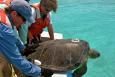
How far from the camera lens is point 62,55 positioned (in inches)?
171

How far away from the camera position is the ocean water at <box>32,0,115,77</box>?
20.6ft

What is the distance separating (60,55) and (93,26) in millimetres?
5328

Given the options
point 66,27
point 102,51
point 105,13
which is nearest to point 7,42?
point 102,51

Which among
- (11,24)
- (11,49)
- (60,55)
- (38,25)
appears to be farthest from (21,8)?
(38,25)

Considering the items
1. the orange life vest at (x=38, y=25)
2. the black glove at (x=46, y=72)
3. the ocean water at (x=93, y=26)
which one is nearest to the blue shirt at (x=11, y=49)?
the black glove at (x=46, y=72)

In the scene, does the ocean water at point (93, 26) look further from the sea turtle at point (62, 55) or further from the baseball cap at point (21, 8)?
the baseball cap at point (21, 8)

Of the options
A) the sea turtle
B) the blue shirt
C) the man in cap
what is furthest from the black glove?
the man in cap

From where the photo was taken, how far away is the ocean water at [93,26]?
6288 mm

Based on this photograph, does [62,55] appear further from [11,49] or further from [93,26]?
[93,26]

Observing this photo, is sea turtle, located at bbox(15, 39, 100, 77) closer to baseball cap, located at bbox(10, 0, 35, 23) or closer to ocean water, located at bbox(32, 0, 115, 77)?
baseball cap, located at bbox(10, 0, 35, 23)

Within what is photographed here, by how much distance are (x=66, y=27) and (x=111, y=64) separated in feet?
11.0

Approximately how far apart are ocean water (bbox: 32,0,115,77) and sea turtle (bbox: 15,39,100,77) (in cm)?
127

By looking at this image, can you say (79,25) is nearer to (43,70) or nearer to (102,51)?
(102,51)

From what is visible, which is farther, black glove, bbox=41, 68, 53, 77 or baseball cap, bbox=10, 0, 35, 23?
Result: black glove, bbox=41, 68, 53, 77
